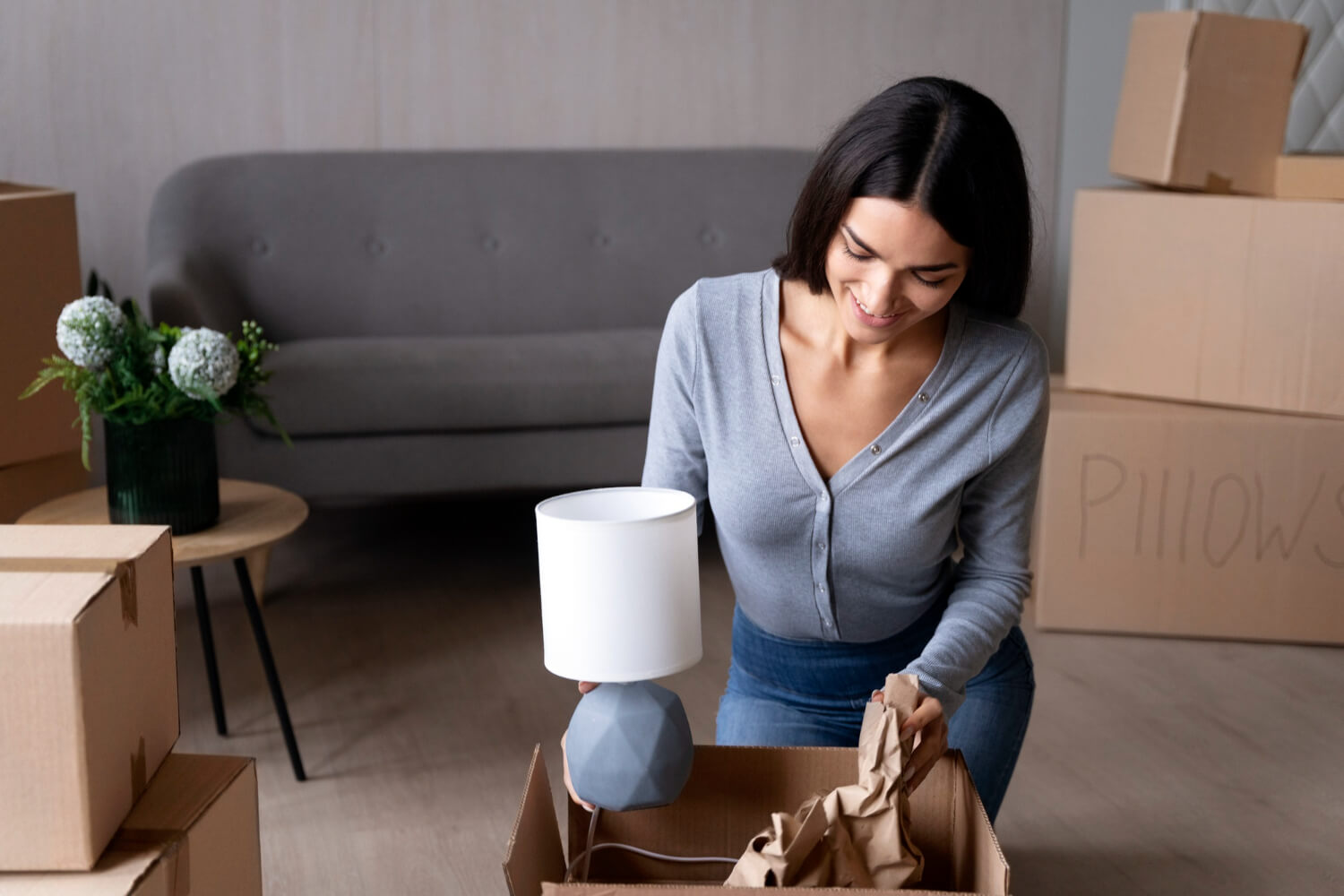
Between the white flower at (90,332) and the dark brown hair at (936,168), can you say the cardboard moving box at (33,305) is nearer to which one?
the white flower at (90,332)

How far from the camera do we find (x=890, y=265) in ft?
3.86

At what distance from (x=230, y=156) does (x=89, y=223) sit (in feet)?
1.40

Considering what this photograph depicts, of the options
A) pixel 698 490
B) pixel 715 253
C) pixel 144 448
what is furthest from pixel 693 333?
pixel 715 253

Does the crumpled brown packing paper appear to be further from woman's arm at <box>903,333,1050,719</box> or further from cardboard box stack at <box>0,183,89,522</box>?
cardboard box stack at <box>0,183,89,522</box>

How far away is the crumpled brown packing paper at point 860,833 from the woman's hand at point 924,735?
2.1 inches

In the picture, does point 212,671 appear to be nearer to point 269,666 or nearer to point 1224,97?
point 269,666

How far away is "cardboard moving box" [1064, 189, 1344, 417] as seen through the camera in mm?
2418

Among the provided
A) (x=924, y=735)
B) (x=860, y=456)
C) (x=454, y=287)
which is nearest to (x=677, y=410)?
(x=860, y=456)

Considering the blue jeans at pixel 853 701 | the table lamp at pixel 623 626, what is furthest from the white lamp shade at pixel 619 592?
the blue jeans at pixel 853 701

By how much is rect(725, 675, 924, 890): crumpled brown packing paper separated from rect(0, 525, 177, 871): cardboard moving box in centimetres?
42

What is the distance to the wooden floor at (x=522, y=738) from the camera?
1.77 metres

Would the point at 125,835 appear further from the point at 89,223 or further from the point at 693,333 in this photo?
the point at 89,223

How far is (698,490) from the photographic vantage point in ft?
4.69

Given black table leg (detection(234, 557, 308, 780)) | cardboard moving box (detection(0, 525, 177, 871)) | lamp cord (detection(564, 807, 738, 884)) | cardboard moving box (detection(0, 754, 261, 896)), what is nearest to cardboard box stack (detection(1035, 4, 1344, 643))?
black table leg (detection(234, 557, 308, 780))
